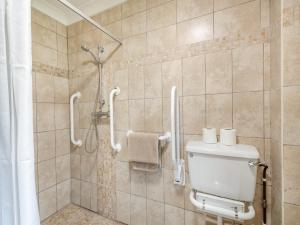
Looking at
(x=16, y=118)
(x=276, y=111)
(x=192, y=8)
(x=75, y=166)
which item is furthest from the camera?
(x=75, y=166)

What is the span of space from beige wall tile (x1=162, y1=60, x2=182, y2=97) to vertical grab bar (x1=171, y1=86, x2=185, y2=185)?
0.17 meters

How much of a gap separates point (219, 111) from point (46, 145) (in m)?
1.80

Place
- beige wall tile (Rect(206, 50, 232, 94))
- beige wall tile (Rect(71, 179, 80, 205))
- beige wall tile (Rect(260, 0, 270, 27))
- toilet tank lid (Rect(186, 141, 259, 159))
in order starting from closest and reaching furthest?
toilet tank lid (Rect(186, 141, 259, 159)) < beige wall tile (Rect(260, 0, 270, 27)) < beige wall tile (Rect(206, 50, 232, 94)) < beige wall tile (Rect(71, 179, 80, 205))

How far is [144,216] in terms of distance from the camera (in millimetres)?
1494

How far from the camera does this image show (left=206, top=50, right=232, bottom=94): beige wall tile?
1.17m

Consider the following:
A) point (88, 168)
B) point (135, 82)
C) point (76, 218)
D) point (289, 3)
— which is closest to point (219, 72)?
point (289, 3)

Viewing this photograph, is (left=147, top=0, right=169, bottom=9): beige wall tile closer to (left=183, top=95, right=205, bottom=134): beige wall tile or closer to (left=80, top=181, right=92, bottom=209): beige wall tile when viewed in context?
(left=183, top=95, right=205, bottom=134): beige wall tile

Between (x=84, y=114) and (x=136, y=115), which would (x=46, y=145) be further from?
(x=136, y=115)

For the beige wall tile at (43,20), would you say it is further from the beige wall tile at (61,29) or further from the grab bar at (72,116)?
the grab bar at (72,116)

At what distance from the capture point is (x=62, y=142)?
1880 mm

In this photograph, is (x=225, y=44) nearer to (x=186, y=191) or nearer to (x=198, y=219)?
(x=186, y=191)

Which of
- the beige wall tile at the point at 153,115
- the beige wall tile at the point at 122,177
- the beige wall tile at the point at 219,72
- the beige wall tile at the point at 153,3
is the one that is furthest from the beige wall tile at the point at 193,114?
the beige wall tile at the point at 153,3

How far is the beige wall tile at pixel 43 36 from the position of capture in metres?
1.62

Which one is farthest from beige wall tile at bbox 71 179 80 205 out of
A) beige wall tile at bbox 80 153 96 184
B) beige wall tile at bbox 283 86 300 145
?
beige wall tile at bbox 283 86 300 145
